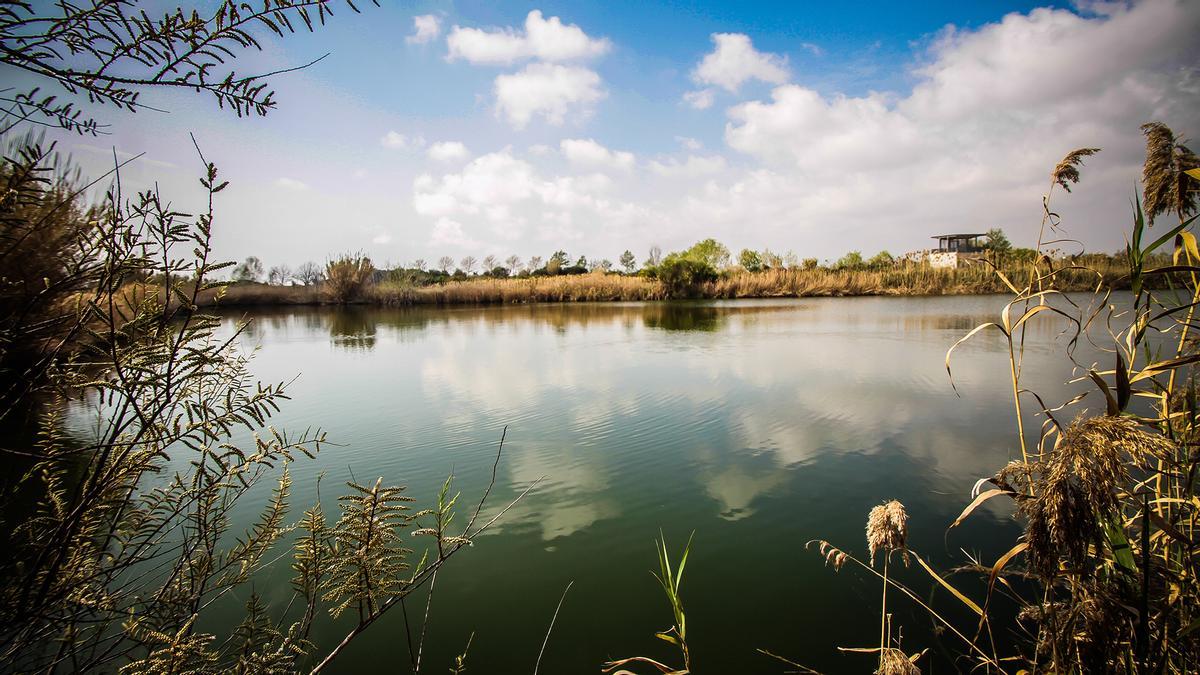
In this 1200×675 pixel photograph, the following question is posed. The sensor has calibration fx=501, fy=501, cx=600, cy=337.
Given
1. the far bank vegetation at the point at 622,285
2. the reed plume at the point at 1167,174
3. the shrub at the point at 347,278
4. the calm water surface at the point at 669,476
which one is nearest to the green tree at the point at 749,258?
the far bank vegetation at the point at 622,285

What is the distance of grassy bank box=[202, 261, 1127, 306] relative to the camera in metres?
29.5

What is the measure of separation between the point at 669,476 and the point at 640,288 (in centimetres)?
2923

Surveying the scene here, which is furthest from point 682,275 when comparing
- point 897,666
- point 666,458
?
point 897,666

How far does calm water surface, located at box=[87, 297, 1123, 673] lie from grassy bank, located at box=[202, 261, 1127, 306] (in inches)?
870

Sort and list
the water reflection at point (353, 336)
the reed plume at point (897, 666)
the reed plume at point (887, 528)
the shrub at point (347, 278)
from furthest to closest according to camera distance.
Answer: the shrub at point (347, 278), the water reflection at point (353, 336), the reed plume at point (887, 528), the reed plume at point (897, 666)

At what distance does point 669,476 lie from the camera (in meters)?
3.88

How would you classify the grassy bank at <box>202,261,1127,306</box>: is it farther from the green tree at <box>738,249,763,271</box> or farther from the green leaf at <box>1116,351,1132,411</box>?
the green leaf at <box>1116,351,1132,411</box>

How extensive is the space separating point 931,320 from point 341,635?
16.6 meters

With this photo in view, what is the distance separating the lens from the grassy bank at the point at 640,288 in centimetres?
2948

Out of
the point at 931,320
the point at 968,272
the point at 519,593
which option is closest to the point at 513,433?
the point at 519,593

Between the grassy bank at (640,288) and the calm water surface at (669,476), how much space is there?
870 inches

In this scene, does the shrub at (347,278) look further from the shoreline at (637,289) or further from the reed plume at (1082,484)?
the reed plume at (1082,484)

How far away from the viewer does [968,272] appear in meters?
30.3

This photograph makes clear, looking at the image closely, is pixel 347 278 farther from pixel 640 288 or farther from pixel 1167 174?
pixel 1167 174
